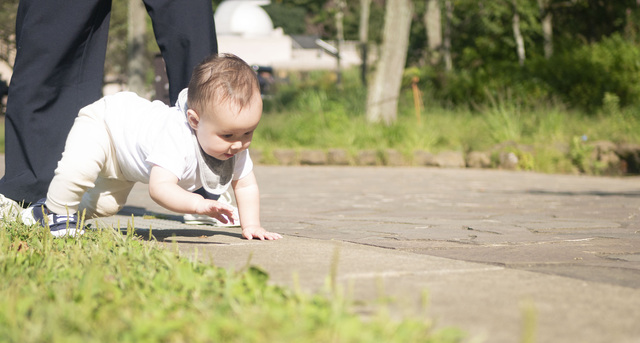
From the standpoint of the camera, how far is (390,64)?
12.3 metres

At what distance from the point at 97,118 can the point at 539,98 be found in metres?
10.5

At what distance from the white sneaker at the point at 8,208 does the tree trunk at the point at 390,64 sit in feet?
29.5

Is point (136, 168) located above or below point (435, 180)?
above

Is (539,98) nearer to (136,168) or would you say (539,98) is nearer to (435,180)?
(435,180)

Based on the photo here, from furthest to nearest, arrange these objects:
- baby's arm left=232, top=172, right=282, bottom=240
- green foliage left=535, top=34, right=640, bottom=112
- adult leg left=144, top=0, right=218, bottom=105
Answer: green foliage left=535, top=34, right=640, bottom=112 < adult leg left=144, top=0, right=218, bottom=105 < baby's arm left=232, top=172, right=282, bottom=240

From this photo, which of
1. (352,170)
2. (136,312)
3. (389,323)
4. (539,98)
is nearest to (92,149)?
(136,312)

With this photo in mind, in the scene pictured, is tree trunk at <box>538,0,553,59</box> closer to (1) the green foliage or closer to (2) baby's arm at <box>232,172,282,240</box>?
(1) the green foliage

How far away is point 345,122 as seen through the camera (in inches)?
454

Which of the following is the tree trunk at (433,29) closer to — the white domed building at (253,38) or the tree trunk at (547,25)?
the tree trunk at (547,25)

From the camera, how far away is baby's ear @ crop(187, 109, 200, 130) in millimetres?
2954

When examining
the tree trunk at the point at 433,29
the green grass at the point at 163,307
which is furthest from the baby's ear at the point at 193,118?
the tree trunk at the point at 433,29

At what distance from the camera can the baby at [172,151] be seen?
9.35 feet

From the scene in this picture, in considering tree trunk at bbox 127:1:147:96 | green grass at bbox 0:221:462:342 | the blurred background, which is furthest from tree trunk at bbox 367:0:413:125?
green grass at bbox 0:221:462:342

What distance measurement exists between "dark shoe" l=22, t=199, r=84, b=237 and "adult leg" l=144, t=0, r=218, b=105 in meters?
0.80
